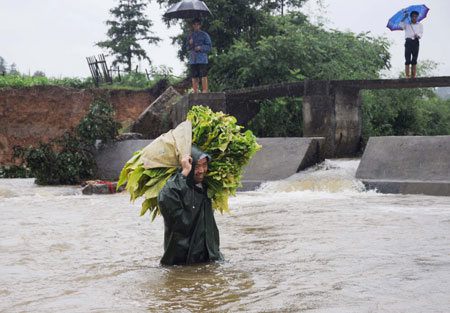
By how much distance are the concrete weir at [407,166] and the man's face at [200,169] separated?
21.2ft

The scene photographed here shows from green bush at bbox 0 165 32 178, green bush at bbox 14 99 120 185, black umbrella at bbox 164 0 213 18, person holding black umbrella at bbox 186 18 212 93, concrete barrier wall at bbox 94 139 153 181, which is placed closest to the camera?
green bush at bbox 14 99 120 185

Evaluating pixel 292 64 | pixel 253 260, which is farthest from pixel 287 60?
pixel 253 260

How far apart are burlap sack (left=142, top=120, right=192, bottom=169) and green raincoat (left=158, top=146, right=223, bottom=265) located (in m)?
0.11

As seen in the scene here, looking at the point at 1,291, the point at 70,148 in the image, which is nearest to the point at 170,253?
the point at 1,291

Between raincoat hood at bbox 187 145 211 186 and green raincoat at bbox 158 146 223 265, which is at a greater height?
raincoat hood at bbox 187 145 211 186

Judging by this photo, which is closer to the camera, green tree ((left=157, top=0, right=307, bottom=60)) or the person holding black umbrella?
the person holding black umbrella

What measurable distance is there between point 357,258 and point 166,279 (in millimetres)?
1800

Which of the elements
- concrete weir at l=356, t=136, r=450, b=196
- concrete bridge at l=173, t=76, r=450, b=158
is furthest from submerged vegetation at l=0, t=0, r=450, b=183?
concrete weir at l=356, t=136, r=450, b=196

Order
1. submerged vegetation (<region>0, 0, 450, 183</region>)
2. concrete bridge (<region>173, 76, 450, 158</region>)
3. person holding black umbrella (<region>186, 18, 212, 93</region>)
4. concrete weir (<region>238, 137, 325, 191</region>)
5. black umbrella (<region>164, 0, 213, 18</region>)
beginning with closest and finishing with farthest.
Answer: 1. concrete weir (<region>238, 137, 325, 191</region>)
2. person holding black umbrella (<region>186, 18, 212, 93</region>)
3. concrete bridge (<region>173, 76, 450, 158</region>)
4. black umbrella (<region>164, 0, 213, 18</region>)
5. submerged vegetation (<region>0, 0, 450, 183</region>)

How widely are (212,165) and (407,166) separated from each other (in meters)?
6.92

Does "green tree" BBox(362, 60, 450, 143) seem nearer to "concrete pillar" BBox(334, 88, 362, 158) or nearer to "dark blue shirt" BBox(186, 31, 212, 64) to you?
"concrete pillar" BBox(334, 88, 362, 158)

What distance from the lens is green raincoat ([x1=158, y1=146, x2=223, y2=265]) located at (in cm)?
489

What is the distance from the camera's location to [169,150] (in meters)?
5.08

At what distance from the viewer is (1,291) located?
4707 mm
